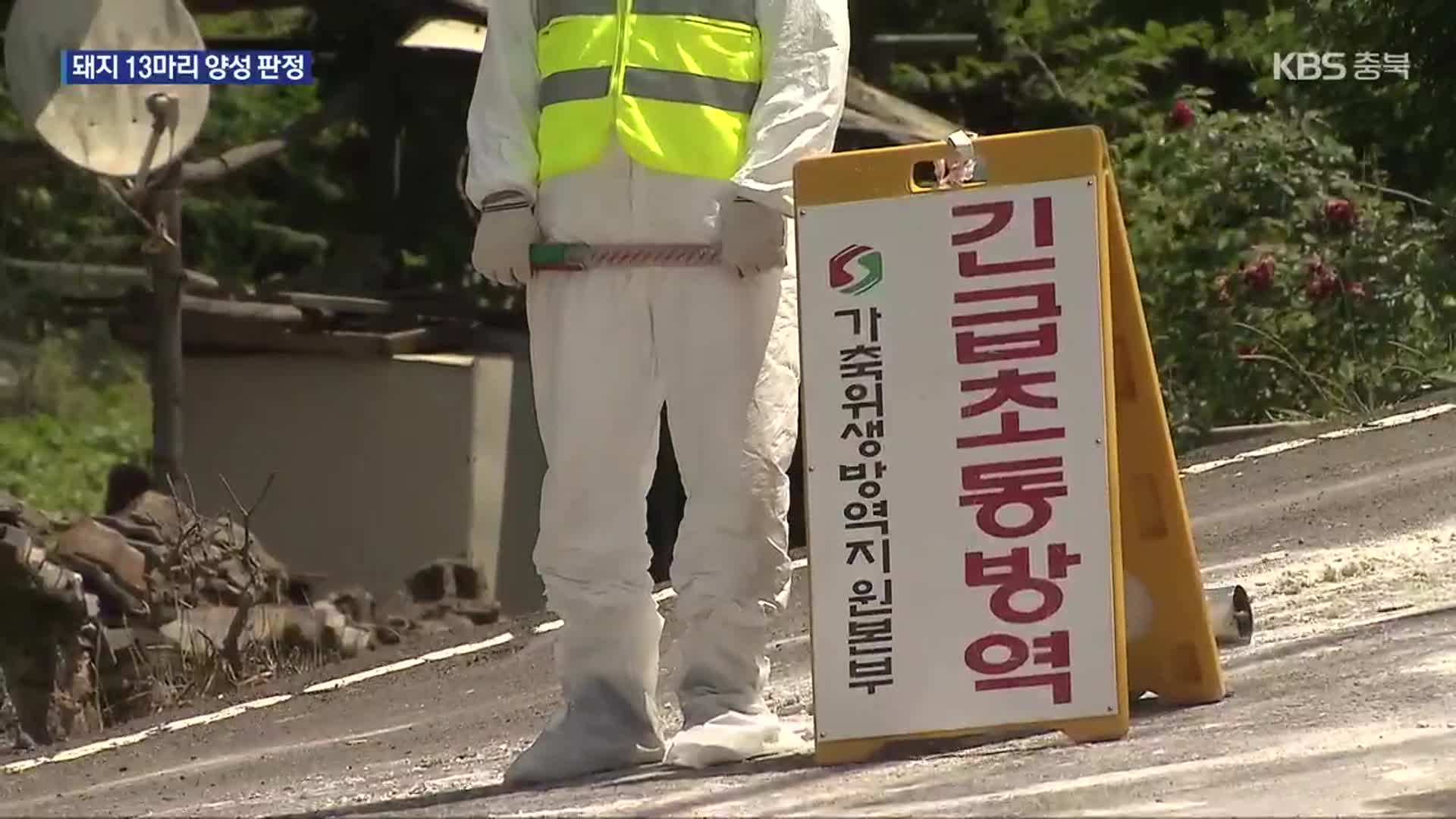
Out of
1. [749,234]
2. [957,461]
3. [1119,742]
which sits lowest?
[1119,742]

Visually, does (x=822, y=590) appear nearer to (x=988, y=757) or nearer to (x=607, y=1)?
(x=988, y=757)

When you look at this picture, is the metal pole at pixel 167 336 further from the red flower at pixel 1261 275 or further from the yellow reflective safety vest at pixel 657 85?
the yellow reflective safety vest at pixel 657 85

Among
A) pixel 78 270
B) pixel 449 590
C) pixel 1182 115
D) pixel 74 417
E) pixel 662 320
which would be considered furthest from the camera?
pixel 74 417

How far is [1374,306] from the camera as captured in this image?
10969 millimetres

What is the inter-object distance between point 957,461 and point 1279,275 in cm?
612

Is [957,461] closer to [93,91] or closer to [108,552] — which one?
[108,552]

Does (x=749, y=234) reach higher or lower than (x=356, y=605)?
higher

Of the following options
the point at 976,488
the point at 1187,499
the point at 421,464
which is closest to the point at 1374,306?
the point at 1187,499

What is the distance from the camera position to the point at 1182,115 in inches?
477

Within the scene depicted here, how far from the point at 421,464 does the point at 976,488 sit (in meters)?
7.46

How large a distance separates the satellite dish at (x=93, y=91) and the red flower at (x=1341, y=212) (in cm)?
450
